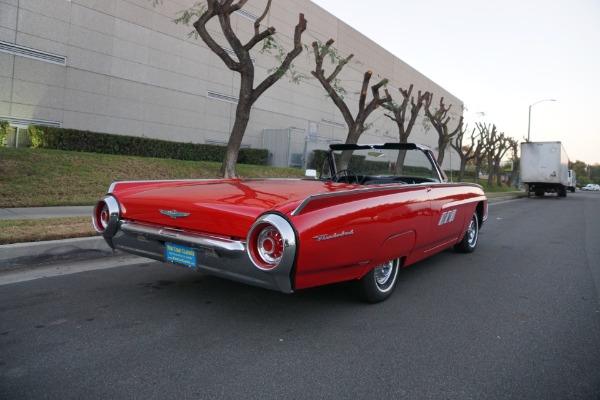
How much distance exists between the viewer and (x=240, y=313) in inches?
138

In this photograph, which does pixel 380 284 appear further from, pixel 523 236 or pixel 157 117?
pixel 157 117

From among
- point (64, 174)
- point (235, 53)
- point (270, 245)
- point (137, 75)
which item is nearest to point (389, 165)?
point (270, 245)

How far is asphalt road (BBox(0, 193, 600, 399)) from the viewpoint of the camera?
2414 mm

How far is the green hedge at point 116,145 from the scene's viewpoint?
44.5ft

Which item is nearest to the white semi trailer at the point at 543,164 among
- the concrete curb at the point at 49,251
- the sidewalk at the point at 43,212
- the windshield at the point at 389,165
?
the windshield at the point at 389,165

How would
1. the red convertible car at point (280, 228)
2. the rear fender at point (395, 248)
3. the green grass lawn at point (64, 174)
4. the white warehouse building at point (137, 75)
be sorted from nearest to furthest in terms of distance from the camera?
the red convertible car at point (280, 228) < the rear fender at point (395, 248) < the green grass lawn at point (64, 174) < the white warehouse building at point (137, 75)

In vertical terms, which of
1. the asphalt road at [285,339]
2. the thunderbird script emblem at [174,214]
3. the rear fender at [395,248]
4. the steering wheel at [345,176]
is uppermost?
the steering wheel at [345,176]

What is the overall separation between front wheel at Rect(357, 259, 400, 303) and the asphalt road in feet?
0.32

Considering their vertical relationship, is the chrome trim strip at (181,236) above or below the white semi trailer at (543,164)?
below

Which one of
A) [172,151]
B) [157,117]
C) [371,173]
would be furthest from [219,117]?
[371,173]

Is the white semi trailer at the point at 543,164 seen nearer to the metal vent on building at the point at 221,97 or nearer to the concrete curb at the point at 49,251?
the metal vent on building at the point at 221,97

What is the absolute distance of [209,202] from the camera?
3.22 m

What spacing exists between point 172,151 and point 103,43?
4.85m

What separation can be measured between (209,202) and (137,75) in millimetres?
16700
